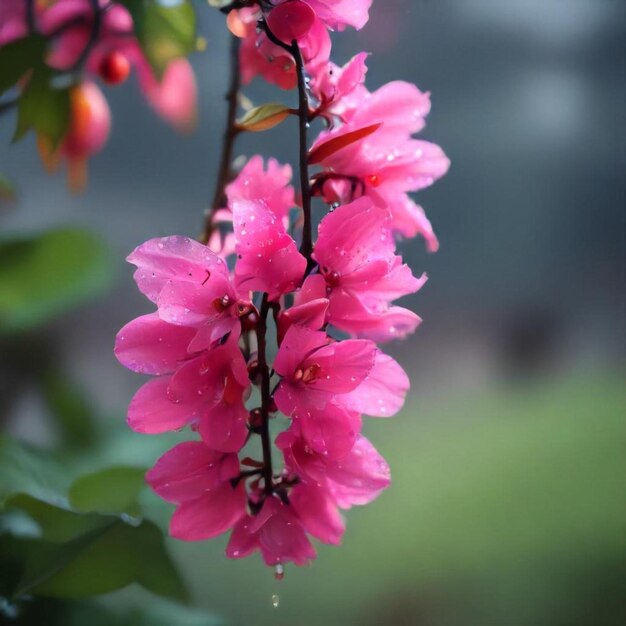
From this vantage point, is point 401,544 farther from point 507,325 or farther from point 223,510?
point 223,510

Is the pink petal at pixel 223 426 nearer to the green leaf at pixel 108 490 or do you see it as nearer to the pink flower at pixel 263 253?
the pink flower at pixel 263 253

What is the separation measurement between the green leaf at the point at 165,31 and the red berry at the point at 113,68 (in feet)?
0.12

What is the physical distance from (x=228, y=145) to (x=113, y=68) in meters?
0.16

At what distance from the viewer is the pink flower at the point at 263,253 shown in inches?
11.2

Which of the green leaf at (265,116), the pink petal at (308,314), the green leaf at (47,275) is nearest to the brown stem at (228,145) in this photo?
the green leaf at (265,116)

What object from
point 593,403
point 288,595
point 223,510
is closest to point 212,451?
point 223,510

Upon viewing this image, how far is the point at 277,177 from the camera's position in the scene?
343mm

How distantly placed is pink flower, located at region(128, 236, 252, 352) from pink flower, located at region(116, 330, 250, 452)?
0.01m

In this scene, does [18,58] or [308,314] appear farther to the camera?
[18,58]

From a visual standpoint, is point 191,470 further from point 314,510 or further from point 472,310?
point 472,310

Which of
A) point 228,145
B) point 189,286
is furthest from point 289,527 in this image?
point 228,145

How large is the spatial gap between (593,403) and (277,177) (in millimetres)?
459

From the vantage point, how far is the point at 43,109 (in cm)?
47

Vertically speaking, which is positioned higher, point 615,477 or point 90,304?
point 90,304
